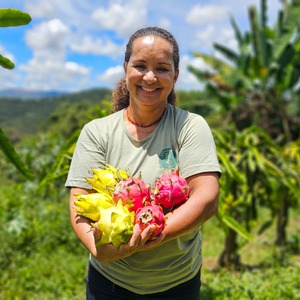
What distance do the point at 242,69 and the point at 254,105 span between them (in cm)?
222

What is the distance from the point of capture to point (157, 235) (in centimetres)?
117

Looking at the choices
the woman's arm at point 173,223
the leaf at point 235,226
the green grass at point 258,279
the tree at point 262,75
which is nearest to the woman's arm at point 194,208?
the woman's arm at point 173,223

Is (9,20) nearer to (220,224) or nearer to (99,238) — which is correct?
(99,238)

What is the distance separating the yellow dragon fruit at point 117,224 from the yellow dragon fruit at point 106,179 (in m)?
0.14

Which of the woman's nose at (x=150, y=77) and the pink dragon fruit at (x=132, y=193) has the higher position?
the woman's nose at (x=150, y=77)

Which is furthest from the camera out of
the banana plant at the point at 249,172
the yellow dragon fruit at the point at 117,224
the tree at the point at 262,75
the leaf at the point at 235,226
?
the tree at the point at 262,75

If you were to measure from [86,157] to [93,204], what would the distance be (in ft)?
0.86

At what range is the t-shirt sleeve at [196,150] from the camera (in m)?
1.32

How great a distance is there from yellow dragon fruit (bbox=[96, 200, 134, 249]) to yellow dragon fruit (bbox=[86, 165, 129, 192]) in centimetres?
14

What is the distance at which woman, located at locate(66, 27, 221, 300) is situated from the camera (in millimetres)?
1309

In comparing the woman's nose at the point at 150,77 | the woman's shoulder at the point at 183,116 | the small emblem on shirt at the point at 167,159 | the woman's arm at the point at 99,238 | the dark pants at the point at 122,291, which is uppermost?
the woman's nose at the point at 150,77

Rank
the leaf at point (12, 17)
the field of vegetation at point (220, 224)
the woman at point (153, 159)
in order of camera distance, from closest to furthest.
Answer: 1. the woman at point (153, 159)
2. the leaf at point (12, 17)
3. the field of vegetation at point (220, 224)

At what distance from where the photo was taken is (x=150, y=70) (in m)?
1.34

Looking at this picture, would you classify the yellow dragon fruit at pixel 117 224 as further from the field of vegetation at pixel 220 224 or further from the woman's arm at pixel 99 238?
the field of vegetation at pixel 220 224
